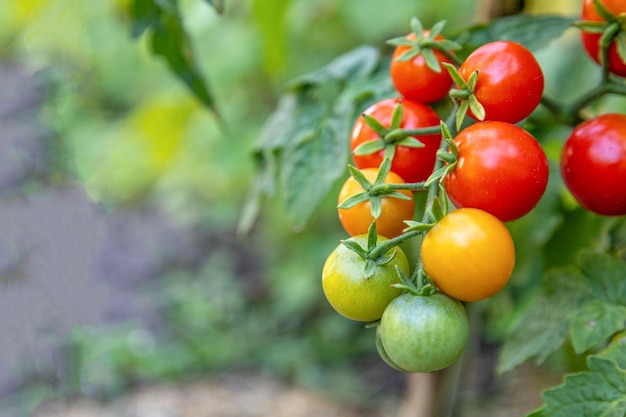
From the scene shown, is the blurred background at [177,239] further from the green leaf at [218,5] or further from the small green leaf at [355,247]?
the small green leaf at [355,247]

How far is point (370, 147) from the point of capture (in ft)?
2.01

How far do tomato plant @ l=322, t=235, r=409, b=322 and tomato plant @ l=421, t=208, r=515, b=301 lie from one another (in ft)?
0.10

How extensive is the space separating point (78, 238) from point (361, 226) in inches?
112

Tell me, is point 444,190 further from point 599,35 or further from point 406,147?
point 599,35

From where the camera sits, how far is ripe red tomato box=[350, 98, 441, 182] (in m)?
0.62

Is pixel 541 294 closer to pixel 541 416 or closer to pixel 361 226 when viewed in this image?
pixel 541 416

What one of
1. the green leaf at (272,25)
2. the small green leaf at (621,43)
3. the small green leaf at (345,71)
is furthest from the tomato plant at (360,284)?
the green leaf at (272,25)

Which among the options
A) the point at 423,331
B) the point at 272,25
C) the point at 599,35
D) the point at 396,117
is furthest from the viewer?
the point at 272,25

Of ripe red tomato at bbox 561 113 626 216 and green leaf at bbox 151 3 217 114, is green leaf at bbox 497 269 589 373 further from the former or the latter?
green leaf at bbox 151 3 217 114

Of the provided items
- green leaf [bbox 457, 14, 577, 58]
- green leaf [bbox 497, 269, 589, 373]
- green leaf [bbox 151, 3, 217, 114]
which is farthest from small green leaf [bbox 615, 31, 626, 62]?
green leaf [bbox 151, 3, 217, 114]

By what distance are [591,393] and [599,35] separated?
1.19ft

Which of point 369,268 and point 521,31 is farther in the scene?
point 521,31

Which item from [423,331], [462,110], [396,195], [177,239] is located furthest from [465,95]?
[177,239]

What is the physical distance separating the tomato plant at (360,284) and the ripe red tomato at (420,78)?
0.66 ft
